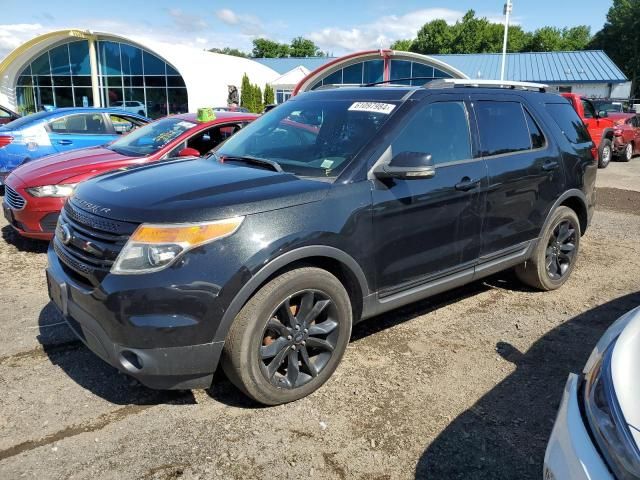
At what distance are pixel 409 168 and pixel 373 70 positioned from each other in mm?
31577

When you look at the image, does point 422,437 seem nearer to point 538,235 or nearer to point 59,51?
point 538,235

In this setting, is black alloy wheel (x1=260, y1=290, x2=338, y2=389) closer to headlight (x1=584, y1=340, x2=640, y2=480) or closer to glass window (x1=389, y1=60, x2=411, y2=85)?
headlight (x1=584, y1=340, x2=640, y2=480)

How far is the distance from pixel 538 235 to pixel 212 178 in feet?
9.69

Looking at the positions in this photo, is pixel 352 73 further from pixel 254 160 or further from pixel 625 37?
pixel 625 37

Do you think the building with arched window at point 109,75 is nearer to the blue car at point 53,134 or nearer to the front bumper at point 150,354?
the blue car at point 53,134

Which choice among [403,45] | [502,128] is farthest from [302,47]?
[502,128]

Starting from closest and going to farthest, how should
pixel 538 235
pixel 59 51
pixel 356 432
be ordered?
pixel 356 432 → pixel 538 235 → pixel 59 51

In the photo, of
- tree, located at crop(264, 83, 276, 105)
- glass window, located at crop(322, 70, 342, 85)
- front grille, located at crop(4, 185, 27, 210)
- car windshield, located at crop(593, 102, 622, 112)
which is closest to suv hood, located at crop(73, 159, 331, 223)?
front grille, located at crop(4, 185, 27, 210)

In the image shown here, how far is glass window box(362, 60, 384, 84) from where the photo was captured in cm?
3234

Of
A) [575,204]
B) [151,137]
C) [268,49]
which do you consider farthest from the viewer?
[268,49]

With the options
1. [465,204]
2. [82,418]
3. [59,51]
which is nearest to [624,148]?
[465,204]

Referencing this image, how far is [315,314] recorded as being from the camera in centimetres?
305

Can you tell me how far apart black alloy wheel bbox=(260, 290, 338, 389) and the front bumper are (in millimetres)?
A: 333

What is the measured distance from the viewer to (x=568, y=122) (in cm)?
499
